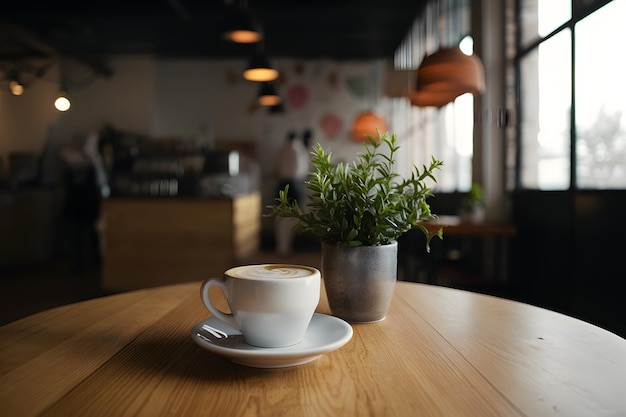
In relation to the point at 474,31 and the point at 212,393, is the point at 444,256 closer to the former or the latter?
the point at 474,31

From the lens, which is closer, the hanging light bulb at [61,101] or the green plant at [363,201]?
the green plant at [363,201]

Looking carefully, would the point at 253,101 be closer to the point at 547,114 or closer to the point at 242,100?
the point at 242,100

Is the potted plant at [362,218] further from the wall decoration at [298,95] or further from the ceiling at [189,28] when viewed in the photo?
the wall decoration at [298,95]

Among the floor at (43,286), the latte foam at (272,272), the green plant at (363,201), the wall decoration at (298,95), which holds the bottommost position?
the floor at (43,286)

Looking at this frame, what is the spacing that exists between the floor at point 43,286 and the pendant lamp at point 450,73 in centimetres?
275

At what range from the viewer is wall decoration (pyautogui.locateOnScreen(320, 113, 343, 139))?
9.20 metres

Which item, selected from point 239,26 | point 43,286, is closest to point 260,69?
point 239,26

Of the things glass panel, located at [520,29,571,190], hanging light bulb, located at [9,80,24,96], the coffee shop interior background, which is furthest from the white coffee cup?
hanging light bulb, located at [9,80,24,96]

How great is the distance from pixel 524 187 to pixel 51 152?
683 centimetres

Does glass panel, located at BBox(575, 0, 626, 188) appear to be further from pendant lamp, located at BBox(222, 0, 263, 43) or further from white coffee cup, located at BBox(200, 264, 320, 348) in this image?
pendant lamp, located at BBox(222, 0, 263, 43)

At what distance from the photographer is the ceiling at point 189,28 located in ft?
21.6

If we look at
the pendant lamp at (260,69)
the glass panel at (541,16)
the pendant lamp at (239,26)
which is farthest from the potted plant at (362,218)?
the pendant lamp at (260,69)

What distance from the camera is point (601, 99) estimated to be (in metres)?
2.65

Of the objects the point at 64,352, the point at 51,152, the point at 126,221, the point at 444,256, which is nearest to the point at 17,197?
the point at 51,152
